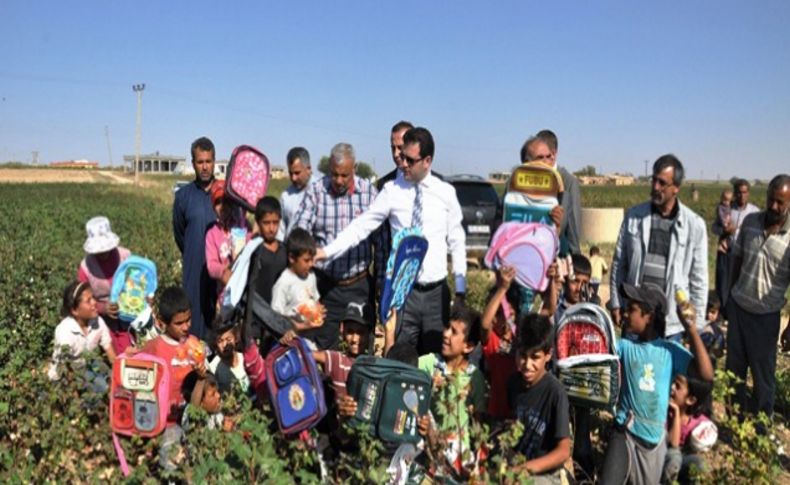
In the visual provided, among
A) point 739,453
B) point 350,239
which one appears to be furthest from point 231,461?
point 739,453

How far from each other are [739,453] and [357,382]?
1773 millimetres

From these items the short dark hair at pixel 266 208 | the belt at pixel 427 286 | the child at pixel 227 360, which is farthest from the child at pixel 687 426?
the short dark hair at pixel 266 208

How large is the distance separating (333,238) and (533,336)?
1.69 meters

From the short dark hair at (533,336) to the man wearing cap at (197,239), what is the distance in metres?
2.50

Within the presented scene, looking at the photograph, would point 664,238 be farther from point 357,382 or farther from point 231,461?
point 231,461

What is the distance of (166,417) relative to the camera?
398cm

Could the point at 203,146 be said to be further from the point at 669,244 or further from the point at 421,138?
the point at 669,244

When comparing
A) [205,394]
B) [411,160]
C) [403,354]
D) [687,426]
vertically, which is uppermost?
[411,160]

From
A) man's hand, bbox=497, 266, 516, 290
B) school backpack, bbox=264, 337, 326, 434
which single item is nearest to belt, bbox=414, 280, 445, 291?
man's hand, bbox=497, 266, 516, 290

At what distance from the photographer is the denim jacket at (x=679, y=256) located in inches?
171

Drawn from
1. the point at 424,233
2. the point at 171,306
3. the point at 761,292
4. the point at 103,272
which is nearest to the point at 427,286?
the point at 424,233

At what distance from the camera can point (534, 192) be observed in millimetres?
4527

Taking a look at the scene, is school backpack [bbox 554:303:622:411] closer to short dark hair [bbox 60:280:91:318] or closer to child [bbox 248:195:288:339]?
child [bbox 248:195:288:339]

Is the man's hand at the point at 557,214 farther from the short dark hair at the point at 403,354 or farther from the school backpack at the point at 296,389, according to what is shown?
the school backpack at the point at 296,389
